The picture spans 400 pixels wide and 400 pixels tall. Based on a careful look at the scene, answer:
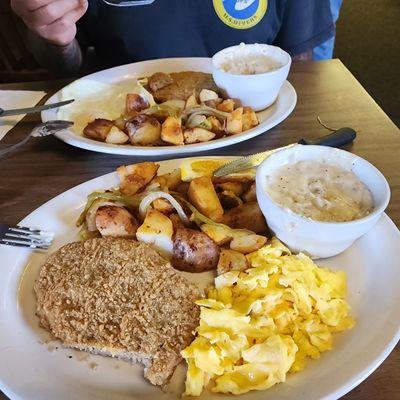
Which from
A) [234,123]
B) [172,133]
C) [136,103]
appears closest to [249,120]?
[234,123]

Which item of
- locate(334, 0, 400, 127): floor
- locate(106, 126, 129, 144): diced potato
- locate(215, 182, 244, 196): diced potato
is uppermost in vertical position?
locate(106, 126, 129, 144): diced potato

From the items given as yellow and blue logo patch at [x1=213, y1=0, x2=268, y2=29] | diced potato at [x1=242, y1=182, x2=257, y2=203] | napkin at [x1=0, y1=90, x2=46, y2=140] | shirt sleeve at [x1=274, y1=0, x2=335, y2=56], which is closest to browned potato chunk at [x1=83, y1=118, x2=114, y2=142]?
napkin at [x1=0, y1=90, x2=46, y2=140]

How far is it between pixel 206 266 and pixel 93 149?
713 mm

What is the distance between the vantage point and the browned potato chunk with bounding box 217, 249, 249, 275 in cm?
117

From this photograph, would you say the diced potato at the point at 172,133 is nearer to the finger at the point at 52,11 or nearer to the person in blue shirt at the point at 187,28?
the finger at the point at 52,11

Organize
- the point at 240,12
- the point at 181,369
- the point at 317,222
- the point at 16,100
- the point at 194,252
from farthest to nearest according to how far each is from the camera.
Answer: the point at 240,12, the point at 16,100, the point at 194,252, the point at 317,222, the point at 181,369

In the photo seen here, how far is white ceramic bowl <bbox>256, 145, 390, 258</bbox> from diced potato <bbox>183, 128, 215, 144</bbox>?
1.66 ft

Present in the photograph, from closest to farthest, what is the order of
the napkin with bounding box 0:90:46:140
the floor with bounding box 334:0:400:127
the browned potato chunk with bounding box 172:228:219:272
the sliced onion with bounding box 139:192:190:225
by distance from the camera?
1. the browned potato chunk with bounding box 172:228:219:272
2. the sliced onion with bounding box 139:192:190:225
3. the napkin with bounding box 0:90:46:140
4. the floor with bounding box 334:0:400:127

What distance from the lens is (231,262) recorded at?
1182 millimetres

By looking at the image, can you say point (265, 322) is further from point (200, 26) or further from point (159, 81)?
point (200, 26)

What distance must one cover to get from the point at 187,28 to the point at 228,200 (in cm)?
150

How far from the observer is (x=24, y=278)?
122 centimetres

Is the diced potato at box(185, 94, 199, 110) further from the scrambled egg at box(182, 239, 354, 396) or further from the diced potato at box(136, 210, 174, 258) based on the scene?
the scrambled egg at box(182, 239, 354, 396)

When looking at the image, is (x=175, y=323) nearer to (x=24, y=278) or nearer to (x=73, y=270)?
(x=73, y=270)
